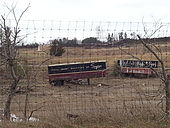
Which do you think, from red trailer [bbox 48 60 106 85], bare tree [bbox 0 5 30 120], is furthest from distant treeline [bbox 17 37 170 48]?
red trailer [bbox 48 60 106 85]

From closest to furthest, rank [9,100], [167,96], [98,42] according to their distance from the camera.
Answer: [167,96] → [9,100] → [98,42]

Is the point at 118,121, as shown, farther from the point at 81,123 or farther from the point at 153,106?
the point at 153,106

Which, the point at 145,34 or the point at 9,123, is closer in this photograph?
the point at 9,123

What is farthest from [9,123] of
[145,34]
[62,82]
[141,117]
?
[62,82]

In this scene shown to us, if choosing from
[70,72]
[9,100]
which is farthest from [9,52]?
[70,72]

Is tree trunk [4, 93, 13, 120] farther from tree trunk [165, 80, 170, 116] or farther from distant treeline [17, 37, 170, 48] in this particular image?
tree trunk [165, 80, 170, 116]

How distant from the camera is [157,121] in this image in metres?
7.18

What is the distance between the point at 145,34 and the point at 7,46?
2.93 metres

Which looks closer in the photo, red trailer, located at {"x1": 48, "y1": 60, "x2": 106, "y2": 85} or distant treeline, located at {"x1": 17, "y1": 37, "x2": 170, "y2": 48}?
distant treeline, located at {"x1": 17, "y1": 37, "x2": 170, "y2": 48}

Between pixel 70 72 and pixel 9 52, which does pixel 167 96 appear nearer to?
pixel 9 52

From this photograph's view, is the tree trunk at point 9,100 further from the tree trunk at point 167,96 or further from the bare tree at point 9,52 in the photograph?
the tree trunk at point 167,96

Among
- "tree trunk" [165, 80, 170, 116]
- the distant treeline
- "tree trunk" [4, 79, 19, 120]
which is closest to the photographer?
"tree trunk" [165, 80, 170, 116]

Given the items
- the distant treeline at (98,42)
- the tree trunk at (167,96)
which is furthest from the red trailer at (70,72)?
the tree trunk at (167,96)

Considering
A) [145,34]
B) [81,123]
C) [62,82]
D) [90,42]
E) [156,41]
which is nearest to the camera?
[81,123]
